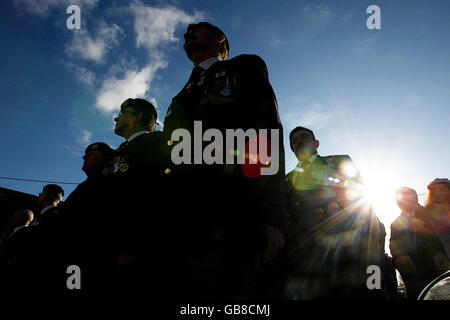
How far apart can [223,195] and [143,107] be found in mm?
2289

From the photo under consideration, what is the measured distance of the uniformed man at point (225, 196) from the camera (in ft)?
3.63

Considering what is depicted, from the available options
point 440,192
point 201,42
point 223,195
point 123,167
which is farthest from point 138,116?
point 440,192

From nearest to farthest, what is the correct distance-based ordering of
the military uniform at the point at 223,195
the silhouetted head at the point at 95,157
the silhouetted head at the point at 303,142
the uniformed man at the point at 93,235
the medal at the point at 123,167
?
the military uniform at the point at 223,195 → the uniformed man at the point at 93,235 → the medal at the point at 123,167 → the silhouetted head at the point at 95,157 → the silhouetted head at the point at 303,142

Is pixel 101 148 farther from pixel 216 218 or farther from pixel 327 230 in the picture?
pixel 327 230

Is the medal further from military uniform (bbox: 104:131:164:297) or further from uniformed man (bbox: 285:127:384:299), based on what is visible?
uniformed man (bbox: 285:127:384:299)

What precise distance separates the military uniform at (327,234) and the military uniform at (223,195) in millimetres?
1707

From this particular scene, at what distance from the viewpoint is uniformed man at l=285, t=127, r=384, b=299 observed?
254cm

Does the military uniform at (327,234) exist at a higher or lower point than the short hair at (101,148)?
lower

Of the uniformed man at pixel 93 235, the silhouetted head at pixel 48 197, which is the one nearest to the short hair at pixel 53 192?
the silhouetted head at pixel 48 197

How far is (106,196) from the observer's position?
1971mm
